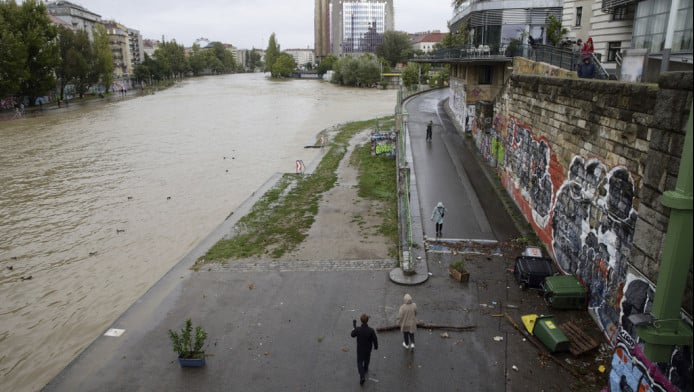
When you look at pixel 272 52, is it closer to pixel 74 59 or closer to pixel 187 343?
pixel 74 59

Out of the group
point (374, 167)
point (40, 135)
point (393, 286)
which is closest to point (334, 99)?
point (40, 135)

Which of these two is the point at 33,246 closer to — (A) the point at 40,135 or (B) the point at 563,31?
(B) the point at 563,31

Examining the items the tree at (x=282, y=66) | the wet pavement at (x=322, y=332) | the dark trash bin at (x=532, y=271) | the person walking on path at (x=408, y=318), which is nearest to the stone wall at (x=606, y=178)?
the dark trash bin at (x=532, y=271)

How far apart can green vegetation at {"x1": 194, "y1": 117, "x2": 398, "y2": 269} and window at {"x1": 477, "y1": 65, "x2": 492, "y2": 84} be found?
1002 centimetres

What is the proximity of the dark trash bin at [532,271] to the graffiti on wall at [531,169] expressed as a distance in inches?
103

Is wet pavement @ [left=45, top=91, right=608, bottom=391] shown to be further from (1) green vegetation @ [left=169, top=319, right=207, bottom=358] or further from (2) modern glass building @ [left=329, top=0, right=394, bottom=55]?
(2) modern glass building @ [left=329, top=0, right=394, bottom=55]

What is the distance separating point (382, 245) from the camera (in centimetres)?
1583

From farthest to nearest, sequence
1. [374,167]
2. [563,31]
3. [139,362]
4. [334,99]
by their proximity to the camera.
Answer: [334,99], [374,167], [563,31], [139,362]

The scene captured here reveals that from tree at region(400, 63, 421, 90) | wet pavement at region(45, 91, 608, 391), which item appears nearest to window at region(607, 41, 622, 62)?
wet pavement at region(45, 91, 608, 391)

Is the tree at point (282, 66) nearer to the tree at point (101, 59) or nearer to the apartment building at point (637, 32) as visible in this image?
the tree at point (101, 59)

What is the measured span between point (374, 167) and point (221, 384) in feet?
66.1

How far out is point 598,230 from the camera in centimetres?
1066

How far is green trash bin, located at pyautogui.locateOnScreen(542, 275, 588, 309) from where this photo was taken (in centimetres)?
1092

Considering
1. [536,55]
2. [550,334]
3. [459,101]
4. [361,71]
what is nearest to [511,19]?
[459,101]
